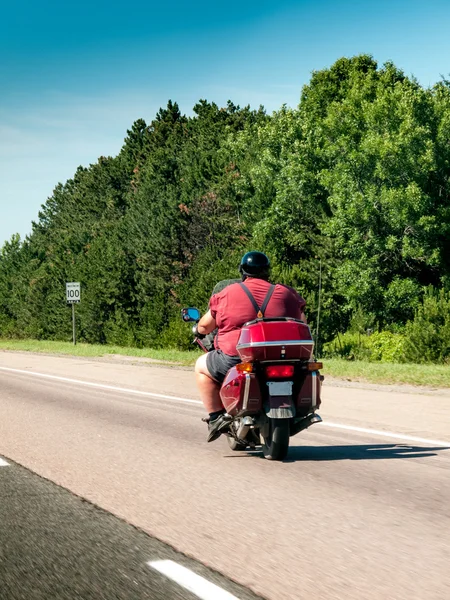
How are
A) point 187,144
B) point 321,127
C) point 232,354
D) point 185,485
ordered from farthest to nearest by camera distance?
point 187,144 < point 321,127 < point 232,354 < point 185,485

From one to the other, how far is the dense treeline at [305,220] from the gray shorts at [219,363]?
24.5m

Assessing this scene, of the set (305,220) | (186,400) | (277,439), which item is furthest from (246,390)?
(305,220)

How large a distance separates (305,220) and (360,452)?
1738 inches

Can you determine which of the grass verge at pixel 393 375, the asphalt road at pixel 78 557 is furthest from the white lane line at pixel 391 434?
the grass verge at pixel 393 375

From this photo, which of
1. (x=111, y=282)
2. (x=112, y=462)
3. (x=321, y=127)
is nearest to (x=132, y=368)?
(x=112, y=462)

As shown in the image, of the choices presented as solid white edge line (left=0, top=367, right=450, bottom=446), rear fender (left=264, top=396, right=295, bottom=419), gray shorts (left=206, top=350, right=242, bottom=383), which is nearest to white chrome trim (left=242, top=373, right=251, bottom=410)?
rear fender (left=264, top=396, right=295, bottom=419)

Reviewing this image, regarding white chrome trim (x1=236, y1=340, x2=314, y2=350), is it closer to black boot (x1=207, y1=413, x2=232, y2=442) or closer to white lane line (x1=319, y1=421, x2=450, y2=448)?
black boot (x1=207, y1=413, x2=232, y2=442)

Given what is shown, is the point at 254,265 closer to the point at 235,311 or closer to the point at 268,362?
the point at 235,311

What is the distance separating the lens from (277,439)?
789 cm

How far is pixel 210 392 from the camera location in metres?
8.38

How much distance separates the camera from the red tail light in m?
7.70

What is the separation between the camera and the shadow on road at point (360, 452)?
8500 millimetres

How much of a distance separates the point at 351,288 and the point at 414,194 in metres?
5.96

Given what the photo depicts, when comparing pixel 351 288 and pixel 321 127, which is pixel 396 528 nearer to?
pixel 351 288
